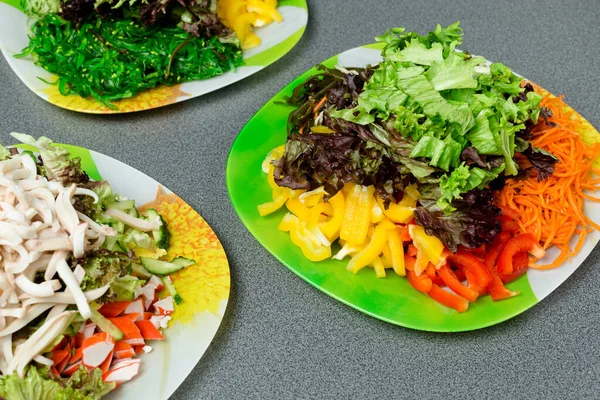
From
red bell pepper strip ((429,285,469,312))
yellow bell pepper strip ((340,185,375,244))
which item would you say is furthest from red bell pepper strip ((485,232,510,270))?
yellow bell pepper strip ((340,185,375,244))

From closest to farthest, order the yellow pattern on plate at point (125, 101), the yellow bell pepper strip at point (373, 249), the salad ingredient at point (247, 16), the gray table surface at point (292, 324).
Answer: the gray table surface at point (292, 324), the yellow bell pepper strip at point (373, 249), the yellow pattern on plate at point (125, 101), the salad ingredient at point (247, 16)

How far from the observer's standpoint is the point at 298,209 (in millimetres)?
1908

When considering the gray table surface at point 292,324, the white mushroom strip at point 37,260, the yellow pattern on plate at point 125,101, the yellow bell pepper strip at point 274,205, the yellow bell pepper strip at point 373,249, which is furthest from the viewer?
the yellow pattern on plate at point 125,101

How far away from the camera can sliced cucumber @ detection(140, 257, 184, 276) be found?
175 cm

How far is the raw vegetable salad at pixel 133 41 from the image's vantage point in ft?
7.76

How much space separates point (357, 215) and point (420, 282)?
262 millimetres

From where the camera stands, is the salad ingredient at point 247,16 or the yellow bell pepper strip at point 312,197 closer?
the yellow bell pepper strip at point 312,197

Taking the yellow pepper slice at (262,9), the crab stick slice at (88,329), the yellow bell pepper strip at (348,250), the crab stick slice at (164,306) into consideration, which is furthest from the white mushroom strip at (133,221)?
the yellow pepper slice at (262,9)

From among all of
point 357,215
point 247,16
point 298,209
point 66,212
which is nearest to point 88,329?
point 66,212

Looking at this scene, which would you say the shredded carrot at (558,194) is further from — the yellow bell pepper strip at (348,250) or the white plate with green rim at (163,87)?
the white plate with green rim at (163,87)

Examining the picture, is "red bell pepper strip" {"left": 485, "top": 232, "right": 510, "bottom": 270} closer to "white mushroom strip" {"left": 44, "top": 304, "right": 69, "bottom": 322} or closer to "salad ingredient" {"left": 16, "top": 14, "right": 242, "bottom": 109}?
"white mushroom strip" {"left": 44, "top": 304, "right": 69, "bottom": 322}

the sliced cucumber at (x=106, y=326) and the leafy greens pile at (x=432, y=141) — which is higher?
the leafy greens pile at (x=432, y=141)

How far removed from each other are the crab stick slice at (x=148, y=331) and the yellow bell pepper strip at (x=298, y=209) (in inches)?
21.4

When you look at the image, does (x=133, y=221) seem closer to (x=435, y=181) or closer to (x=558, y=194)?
(x=435, y=181)
